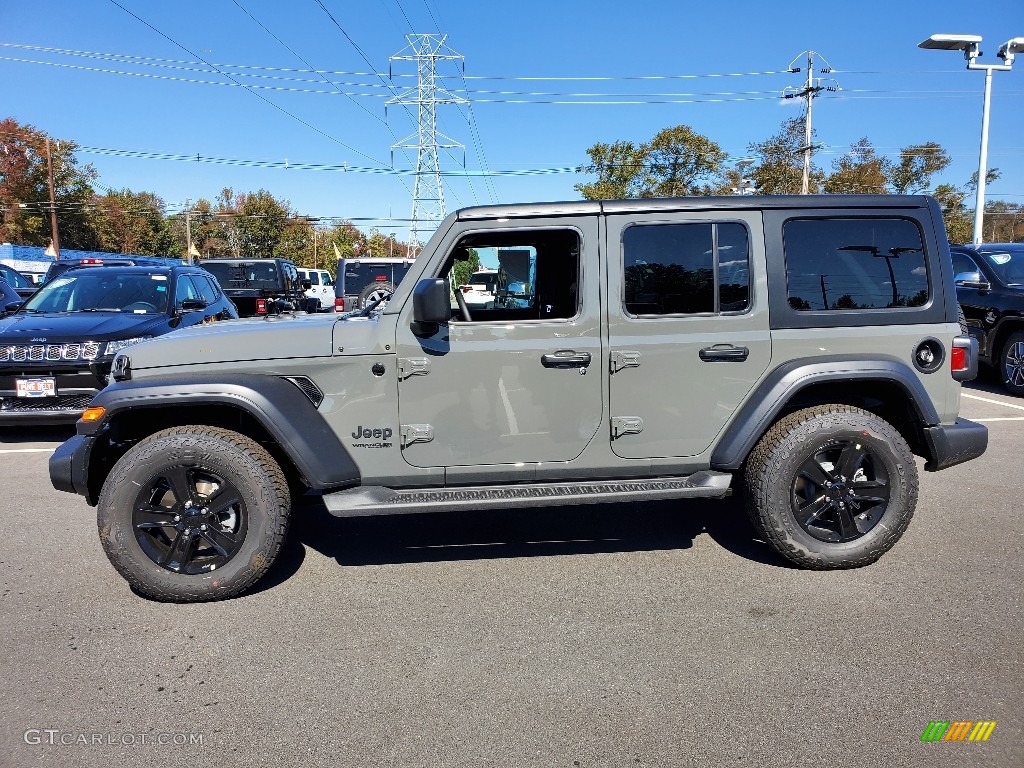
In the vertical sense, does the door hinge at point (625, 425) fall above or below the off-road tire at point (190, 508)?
above

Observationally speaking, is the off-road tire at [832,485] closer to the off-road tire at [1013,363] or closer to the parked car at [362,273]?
the off-road tire at [1013,363]

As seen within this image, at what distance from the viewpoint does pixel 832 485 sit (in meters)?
3.85

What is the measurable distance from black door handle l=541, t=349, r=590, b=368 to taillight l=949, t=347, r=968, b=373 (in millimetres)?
2028

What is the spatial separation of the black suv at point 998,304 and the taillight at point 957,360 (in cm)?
596

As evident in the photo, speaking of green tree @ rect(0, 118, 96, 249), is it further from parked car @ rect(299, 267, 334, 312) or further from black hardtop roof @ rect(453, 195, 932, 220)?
black hardtop roof @ rect(453, 195, 932, 220)

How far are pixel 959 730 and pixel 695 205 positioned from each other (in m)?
2.63

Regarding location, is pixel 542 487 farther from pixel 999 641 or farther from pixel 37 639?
pixel 37 639

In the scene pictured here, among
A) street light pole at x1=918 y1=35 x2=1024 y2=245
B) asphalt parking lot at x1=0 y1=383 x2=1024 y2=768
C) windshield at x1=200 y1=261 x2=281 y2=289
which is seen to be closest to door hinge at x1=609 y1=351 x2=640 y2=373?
asphalt parking lot at x1=0 y1=383 x2=1024 y2=768

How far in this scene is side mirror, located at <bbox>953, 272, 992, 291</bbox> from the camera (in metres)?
9.10

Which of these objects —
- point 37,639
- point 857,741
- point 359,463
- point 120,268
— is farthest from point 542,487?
point 120,268

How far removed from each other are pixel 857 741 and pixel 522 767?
118cm

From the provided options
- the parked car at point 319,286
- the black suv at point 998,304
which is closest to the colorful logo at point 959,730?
the black suv at point 998,304

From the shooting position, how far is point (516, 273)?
14.6 ft

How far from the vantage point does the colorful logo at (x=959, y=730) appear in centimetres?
250
